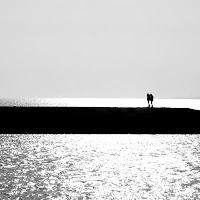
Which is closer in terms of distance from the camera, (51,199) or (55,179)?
(51,199)

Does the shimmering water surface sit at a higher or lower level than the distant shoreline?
lower

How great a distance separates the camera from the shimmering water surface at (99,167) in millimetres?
31312

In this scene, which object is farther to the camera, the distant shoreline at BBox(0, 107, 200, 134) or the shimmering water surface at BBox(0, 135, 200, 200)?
the distant shoreline at BBox(0, 107, 200, 134)

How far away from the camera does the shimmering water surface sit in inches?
1233

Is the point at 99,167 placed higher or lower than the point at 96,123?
lower

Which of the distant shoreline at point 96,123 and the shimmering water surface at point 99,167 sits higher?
the distant shoreline at point 96,123

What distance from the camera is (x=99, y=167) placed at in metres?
42.1

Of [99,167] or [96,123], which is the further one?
[96,123]

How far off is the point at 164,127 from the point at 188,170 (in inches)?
767

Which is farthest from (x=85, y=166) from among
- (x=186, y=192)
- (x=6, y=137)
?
(x=6, y=137)

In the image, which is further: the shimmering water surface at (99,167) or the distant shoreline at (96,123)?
the distant shoreline at (96,123)

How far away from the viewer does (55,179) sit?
3566cm

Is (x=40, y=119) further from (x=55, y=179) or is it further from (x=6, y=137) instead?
(x=55, y=179)

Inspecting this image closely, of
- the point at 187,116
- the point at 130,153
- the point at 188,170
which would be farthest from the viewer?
the point at 187,116
